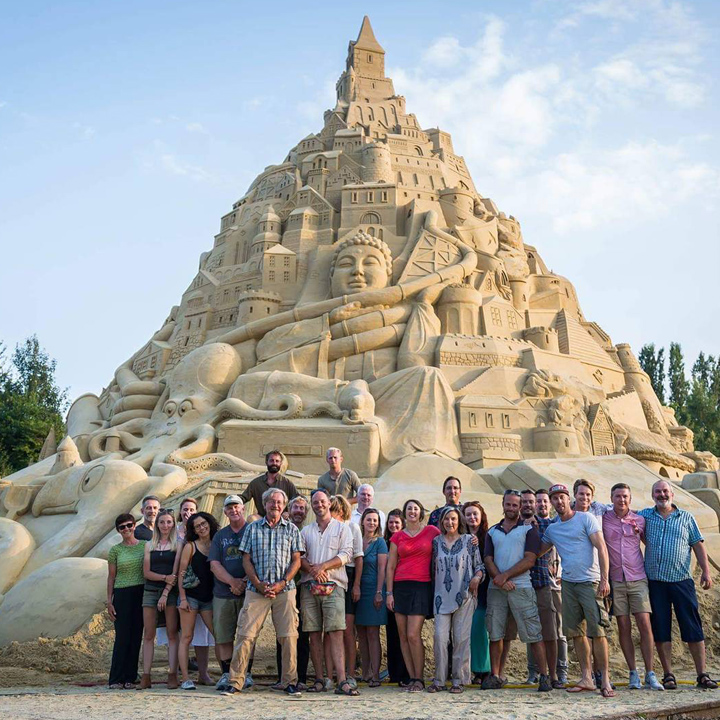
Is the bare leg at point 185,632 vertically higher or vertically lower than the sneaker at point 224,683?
higher

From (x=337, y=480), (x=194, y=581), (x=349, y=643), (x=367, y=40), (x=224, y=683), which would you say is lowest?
(x=224, y=683)

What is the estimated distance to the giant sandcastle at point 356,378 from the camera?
13805 millimetres

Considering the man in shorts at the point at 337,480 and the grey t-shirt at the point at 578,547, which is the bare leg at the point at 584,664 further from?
the man in shorts at the point at 337,480

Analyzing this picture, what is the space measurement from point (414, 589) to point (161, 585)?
2.08 meters

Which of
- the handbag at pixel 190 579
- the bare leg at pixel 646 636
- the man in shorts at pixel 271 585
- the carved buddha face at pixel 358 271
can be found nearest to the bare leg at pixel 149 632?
the handbag at pixel 190 579

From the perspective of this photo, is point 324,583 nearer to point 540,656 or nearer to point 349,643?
point 349,643

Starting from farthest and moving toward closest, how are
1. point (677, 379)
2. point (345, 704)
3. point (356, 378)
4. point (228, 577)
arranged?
point (677, 379) < point (356, 378) < point (228, 577) < point (345, 704)

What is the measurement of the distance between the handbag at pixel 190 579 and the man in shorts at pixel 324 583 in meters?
0.88


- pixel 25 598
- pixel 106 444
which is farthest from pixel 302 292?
pixel 25 598

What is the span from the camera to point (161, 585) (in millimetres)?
7035

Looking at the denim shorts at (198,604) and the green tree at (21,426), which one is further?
the green tree at (21,426)

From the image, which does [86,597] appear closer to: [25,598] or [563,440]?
[25,598]

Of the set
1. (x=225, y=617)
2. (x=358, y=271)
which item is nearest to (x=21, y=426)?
(x=358, y=271)

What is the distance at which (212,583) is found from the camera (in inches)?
276
